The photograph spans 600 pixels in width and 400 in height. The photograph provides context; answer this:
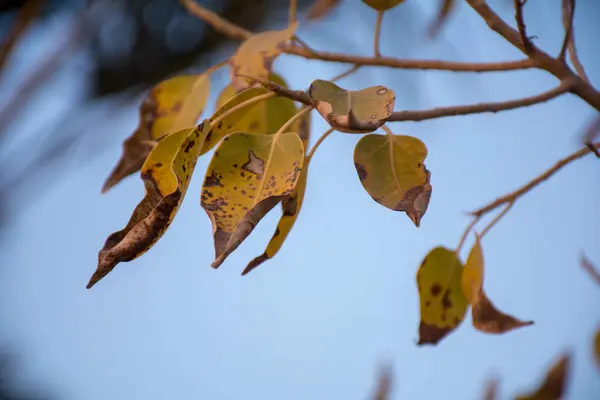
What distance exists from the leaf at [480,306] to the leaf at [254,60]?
221 millimetres

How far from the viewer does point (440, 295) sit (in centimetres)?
56

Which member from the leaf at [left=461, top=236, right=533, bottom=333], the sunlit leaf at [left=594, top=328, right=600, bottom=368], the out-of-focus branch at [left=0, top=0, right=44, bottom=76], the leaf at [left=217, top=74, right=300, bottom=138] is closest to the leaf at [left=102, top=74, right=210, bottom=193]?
the leaf at [left=217, top=74, right=300, bottom=138]

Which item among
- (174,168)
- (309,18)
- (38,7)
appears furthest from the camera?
(38,7)

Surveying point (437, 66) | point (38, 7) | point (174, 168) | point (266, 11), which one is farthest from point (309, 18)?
point (174, 168)

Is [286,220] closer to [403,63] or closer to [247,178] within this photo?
[247,178]

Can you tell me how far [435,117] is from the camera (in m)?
0.46

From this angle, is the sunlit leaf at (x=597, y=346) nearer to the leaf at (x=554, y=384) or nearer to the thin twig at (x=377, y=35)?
the leaf at (x=554, y=384)

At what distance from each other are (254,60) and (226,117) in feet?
0.20

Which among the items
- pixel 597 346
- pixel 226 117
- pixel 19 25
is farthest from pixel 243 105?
pixel 19 25

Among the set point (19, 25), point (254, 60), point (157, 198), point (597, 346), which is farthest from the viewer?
point (19, 25)

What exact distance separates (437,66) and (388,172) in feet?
0.52

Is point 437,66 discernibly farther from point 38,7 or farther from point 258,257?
point 38,7

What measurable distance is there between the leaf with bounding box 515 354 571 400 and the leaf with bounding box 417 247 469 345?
0.09 metres

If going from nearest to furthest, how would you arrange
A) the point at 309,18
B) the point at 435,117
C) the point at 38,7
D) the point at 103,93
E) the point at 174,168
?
1. the point at 174,168
2. the point at 435,117
3. the point at 309,18
4. the point at 38,7
5. the point at 103,93
